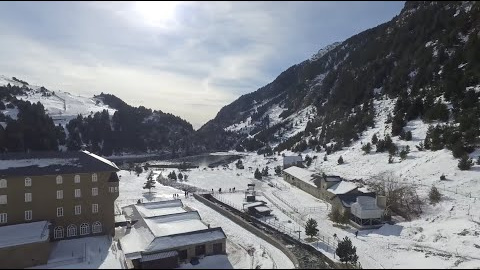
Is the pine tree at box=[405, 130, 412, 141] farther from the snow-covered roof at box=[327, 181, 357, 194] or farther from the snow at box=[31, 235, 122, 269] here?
the snow at box=[31, 235, 122, 269]

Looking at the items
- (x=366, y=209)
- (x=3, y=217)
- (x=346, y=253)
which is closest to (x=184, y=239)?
(x=346, y=253)

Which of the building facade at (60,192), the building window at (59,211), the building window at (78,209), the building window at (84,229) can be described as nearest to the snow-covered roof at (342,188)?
the building facade at (60,192)

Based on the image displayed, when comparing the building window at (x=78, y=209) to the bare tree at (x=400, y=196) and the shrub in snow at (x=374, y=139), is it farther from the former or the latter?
the shrub in snow at (x=374, y=139)

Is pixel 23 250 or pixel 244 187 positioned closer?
pixel 23 250

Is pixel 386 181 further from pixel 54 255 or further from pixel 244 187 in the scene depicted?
pixel 54 255

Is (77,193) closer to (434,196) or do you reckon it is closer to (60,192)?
(60,192)

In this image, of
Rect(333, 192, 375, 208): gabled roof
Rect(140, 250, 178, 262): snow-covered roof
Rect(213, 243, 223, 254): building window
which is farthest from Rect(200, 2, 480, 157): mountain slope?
Rect(140, 250, 178, 262): snow-covered roof

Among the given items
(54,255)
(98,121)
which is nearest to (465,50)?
(54,255)
